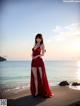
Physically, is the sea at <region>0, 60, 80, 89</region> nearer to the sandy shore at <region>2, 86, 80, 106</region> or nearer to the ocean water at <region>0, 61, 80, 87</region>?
the ocean water at <region>0, 61, 80, 87</region>

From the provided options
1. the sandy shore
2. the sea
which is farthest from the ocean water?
the sandy shore

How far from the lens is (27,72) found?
3.58 m

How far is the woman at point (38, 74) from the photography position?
3.53m

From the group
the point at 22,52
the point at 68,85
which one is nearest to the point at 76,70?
the point at 68,85

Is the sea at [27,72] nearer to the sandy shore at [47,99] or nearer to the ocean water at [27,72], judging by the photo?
the ocean water at [27,72]

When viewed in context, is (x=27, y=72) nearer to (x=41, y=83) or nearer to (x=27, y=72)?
(x=27, y=72)

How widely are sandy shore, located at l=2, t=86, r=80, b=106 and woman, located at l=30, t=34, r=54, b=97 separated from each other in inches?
3.4

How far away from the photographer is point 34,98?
3.52 meters

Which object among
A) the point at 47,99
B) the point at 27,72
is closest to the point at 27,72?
the point at 27,72

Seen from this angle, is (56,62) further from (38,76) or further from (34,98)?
(34,98)

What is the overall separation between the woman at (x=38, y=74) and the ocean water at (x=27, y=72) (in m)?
0.06

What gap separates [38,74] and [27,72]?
0.46ft

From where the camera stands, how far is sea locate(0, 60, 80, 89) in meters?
3.54

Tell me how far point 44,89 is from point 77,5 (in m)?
1.12
